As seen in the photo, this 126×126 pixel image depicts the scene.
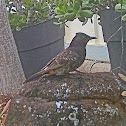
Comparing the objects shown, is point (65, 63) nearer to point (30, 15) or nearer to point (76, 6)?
point (76, 6)

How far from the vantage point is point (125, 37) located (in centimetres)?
85

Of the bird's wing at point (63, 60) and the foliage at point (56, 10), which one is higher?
the foliage at point (56, 10)

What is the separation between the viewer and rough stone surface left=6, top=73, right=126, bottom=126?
48 cm

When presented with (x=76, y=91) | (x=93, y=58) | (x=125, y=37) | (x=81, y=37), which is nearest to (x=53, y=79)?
(x=76, y=91)

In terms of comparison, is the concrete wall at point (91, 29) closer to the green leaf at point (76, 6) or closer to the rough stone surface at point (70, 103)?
the green leaf at point (76, 6)

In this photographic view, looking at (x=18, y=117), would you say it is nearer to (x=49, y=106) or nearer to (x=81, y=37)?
(x=49, y=106)

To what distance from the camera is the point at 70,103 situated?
20.2 inches

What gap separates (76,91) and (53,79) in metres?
0.10

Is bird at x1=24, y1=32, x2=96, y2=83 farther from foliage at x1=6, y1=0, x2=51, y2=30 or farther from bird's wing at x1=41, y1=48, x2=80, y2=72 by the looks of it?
foliage at x1=6, y1=0, x2=51, y2=30

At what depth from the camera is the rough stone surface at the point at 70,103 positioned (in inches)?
19.0

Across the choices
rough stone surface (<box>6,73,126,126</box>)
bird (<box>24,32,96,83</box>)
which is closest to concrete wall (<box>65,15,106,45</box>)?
bird (<box>24,32,96,83</box>)

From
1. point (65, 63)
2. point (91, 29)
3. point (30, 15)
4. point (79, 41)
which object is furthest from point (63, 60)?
point (91, 29)

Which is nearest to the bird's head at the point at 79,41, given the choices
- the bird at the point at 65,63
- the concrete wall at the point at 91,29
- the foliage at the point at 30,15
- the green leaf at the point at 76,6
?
the bird at the point at 65,63

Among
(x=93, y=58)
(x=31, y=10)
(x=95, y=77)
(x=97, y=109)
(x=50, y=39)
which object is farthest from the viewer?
(x=93, y=58)
